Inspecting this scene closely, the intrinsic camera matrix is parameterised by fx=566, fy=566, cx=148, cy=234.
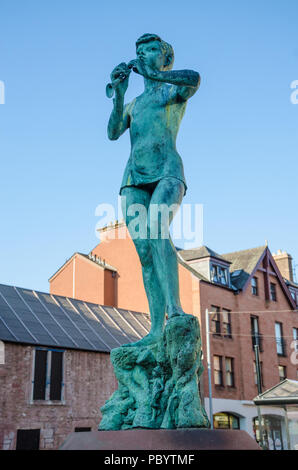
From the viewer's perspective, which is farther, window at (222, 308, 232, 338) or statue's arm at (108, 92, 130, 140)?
window at (222, 308, 232, 338)

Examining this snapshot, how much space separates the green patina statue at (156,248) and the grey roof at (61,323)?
1738 centimetres

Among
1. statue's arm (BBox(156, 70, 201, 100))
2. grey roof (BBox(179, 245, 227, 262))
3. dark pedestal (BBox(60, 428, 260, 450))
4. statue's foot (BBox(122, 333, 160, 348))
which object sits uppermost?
grey roof (BBox(179, 245, 227, 262))

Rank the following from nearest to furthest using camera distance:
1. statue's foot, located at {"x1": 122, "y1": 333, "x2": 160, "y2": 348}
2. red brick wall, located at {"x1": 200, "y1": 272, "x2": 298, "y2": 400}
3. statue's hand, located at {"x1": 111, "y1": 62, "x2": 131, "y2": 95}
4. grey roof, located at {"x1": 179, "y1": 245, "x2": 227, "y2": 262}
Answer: statue's foot, located at {"x1": 122, "y1": 333, "x2": 160, "y2": 348}
statue's hand, located at {"x1": 111, "y1": 62, "x2": 131, "y2": 95}
red brick wall, located at {"x1": 200, "y1": 272, "x2": 298, "y2": 400}
grey roof, located at {"x1": 179, "y1": 245, "x2": 227, "y2": 262}

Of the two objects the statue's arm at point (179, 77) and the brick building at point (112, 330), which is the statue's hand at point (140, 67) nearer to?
the statue's arm at point (179, 77)

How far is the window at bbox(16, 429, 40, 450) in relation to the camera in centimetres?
2144

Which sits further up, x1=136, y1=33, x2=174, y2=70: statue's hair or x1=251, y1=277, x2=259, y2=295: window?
x1=251, y1=277, x2=259, y2=295: window

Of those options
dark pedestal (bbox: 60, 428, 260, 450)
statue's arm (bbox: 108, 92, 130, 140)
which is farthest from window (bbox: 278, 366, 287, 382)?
dark pedestal (bbox: 60, 428, 260, 450)

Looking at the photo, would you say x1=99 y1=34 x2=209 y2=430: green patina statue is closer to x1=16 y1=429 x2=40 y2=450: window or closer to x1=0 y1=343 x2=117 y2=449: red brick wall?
x1=0 y1=343 x2=117 y2=449: red brick wall

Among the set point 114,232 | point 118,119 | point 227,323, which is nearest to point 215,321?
point 227,323

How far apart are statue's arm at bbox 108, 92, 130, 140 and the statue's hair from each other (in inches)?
24.6

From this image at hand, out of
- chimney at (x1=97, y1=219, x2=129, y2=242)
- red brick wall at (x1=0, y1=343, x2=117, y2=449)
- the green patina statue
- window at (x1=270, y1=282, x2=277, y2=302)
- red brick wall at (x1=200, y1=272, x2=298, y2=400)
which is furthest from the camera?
window at (x1=270, y1=282, x2=277, y2=302)

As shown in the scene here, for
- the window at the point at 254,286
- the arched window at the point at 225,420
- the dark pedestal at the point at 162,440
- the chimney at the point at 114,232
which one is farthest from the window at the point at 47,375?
the dark pedestal at the point at 162,440

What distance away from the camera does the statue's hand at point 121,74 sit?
19.0ft
